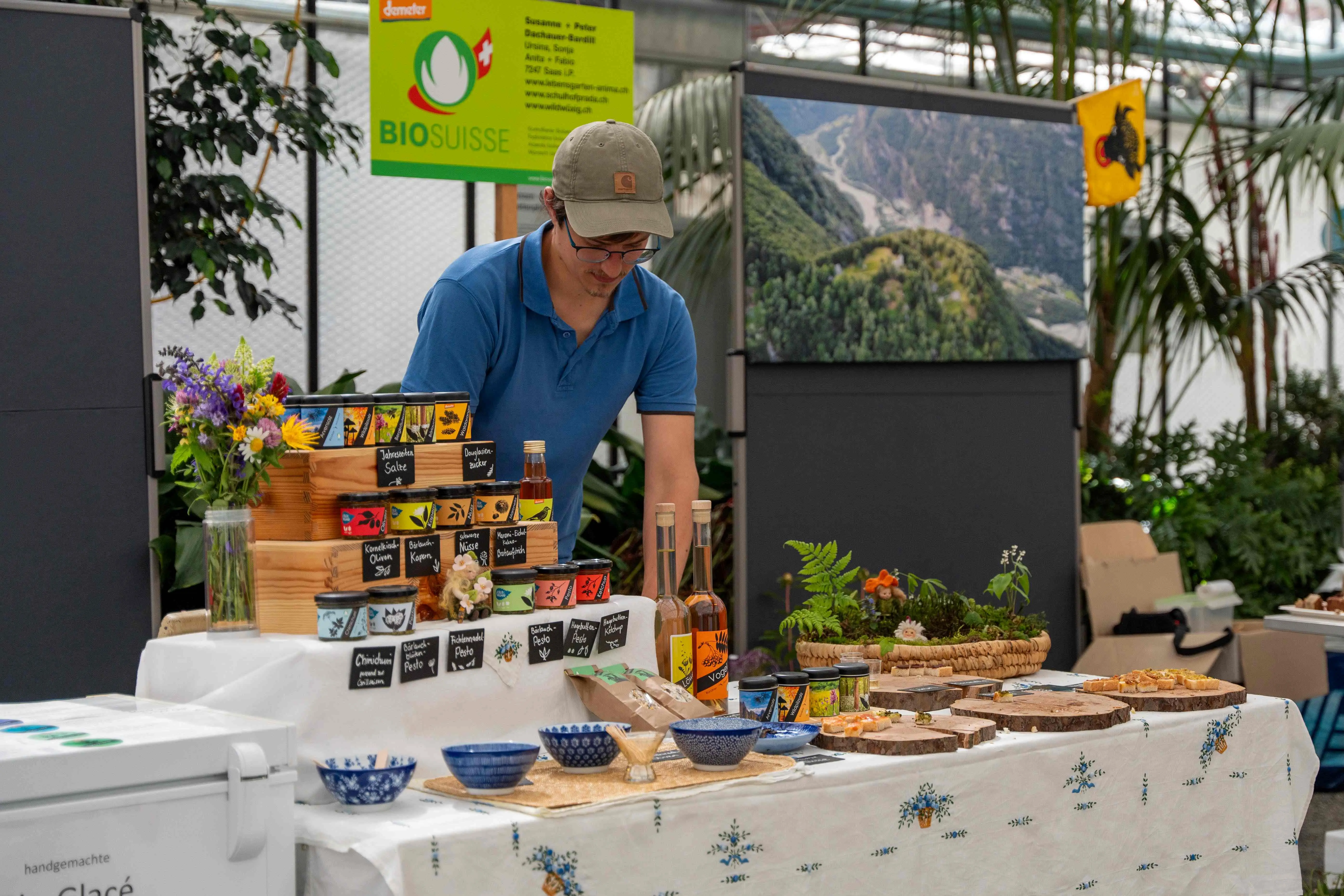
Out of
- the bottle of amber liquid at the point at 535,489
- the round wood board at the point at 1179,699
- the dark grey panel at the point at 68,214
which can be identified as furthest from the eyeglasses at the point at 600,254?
the dark grey panel at the point at 68,214

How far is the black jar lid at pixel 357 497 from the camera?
177cm

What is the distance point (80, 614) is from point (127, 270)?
2.86ft

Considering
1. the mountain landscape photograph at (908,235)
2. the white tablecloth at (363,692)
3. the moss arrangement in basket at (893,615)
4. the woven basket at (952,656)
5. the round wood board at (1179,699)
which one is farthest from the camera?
the mountain landscape photograph at (908,235)

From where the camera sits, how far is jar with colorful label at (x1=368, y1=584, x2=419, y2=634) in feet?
5.70

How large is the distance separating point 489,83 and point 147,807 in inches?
124

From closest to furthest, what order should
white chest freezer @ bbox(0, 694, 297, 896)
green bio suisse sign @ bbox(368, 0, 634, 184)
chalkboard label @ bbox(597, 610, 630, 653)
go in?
white chest freezer @ bbox(0, 694, 297, 896), chalkboard label @ bbox(597, 610, 630, 653), green bio suisse sign @ bbox(368, 0, 634, 184)

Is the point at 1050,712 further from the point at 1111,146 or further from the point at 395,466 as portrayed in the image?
the point at 1111,146

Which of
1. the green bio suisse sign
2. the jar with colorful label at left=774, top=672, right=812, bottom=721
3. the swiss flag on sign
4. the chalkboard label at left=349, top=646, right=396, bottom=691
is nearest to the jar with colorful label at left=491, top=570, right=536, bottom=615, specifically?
the chalkboard label at left=349, top=646, right=396, bottom=691

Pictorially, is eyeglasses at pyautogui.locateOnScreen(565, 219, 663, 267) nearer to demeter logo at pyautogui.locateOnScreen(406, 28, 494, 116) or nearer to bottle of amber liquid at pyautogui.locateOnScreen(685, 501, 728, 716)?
bottle of amber liquid at pyautogui.locateOnScreen(685, 501, 728, 716)

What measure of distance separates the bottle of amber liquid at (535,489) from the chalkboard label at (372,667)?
0.36 m

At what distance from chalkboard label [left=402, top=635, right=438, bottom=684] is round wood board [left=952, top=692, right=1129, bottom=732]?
0.85 metres

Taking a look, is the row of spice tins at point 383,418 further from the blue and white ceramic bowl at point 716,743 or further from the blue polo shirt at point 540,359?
the blue and white ceramic bowl at point 716,743

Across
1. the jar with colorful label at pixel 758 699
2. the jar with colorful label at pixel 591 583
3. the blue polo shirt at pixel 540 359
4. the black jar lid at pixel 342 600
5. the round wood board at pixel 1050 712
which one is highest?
the blue polo shirt at pixel 540 359

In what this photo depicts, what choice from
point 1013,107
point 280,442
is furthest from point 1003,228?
point 280,442
